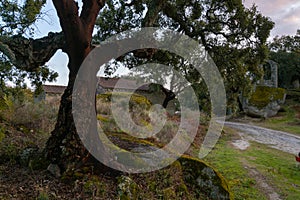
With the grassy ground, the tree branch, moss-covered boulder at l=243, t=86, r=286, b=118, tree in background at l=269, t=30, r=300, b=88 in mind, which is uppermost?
tree in background at l=269, t=30, r=300, b=88

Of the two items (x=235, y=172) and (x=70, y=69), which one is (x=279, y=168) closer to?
(x=235, y=172)

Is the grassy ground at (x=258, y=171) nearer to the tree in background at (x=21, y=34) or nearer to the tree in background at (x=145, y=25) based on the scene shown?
the tree in background at (x=145, y=25)

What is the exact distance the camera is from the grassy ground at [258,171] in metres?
5.61

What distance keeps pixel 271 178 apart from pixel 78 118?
5260 mm

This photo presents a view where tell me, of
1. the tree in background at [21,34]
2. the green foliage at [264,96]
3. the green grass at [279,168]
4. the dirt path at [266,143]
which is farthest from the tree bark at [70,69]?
the green foliage at [264,96]

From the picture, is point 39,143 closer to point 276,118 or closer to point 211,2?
point 211,2

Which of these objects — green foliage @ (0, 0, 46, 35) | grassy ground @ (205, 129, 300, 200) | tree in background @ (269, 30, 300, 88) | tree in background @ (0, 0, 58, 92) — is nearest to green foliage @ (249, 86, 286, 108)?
tree in background @ (269, 30, 300, 88)

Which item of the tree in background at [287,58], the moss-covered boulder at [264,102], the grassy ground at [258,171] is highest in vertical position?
the tree in background at [287,58]

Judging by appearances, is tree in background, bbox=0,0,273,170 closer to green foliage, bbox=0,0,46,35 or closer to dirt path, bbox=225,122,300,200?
green foliage, bbox=0,0,46,35

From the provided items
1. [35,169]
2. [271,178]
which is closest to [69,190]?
[35,169]

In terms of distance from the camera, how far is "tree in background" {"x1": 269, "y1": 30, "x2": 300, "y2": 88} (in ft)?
100

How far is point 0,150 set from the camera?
4.85 meters

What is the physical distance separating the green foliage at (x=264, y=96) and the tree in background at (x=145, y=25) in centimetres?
1452

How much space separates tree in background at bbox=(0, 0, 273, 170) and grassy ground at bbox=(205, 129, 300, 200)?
2326mm
